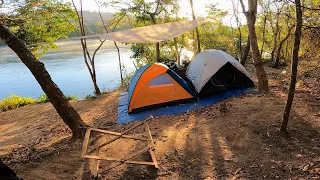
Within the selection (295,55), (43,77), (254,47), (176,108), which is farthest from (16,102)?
(295,55)

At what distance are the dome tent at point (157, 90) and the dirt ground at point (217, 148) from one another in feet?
2.35

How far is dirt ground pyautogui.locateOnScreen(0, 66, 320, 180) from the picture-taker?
2650 millimetres

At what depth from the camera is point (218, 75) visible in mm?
6090

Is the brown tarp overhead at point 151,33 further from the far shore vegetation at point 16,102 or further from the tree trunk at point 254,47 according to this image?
the far shore vegetation at point 16,102

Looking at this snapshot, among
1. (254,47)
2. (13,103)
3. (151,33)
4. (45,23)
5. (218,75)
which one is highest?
(45,23)

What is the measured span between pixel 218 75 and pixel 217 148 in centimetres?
322

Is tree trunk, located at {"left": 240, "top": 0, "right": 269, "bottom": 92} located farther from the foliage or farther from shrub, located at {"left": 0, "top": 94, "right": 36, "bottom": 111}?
shrub, located at {"left": 0, "top": 94, "right": 36, "bottom": 111}

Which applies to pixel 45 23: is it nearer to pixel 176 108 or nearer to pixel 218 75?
pixel 176 108

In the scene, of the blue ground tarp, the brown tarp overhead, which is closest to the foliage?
the brown tarp overhead

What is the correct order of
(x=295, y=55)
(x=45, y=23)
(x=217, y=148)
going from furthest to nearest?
(x=45, y=23) < (x=217, y=148) < (x=295, y=55)

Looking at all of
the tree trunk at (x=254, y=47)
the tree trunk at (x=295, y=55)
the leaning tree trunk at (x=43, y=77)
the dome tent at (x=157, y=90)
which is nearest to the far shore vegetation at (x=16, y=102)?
the dome tent at (x=157, y=90)

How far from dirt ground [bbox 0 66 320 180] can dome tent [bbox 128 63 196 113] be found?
2.35ft

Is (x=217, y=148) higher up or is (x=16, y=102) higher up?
(x=217, y=148)

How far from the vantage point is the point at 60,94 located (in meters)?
3.54
